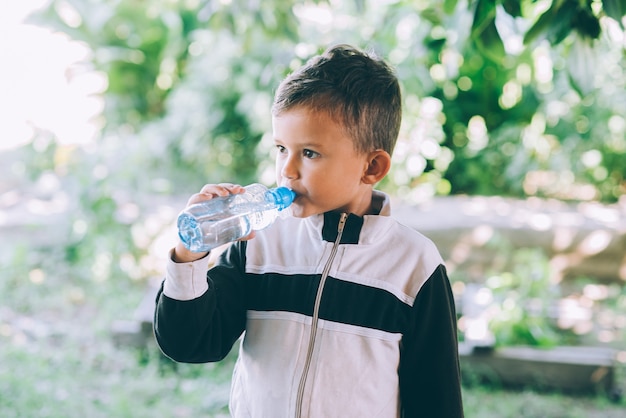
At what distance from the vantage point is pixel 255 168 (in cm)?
486

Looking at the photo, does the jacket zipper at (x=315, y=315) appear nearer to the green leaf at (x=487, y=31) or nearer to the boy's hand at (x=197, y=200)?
the boy's hand at (x=197, y=200)

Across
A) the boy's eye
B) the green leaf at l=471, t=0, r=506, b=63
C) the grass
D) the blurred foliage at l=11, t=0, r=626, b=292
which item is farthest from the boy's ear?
the grass

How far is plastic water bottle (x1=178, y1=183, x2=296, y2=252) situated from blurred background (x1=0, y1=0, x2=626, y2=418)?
0.76 m

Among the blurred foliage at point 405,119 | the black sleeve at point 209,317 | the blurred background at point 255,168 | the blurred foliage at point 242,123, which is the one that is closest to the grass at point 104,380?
the blurred background at point 255,168

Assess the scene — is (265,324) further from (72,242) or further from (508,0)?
(72,242)

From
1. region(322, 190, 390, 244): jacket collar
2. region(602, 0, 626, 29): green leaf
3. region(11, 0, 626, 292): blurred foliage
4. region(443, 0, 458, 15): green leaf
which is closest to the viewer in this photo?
region(322, 190, 390, 244): jacket collar

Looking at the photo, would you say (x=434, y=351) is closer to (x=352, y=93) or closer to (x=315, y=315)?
(x=315, y=315)

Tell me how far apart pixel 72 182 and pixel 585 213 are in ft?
11.4

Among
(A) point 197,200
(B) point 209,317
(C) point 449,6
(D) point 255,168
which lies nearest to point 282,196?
(A) point 197,200

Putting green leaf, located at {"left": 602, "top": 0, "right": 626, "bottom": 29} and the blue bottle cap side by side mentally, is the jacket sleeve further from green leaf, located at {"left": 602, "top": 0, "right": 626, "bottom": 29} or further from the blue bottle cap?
green leaf, located at {"left": 602, "top": 0, "right": 626, "bottom": 29}

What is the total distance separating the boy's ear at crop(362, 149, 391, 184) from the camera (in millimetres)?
1295

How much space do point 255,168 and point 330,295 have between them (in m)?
3.68

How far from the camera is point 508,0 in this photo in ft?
5.13

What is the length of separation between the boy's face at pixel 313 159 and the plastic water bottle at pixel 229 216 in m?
0.03
